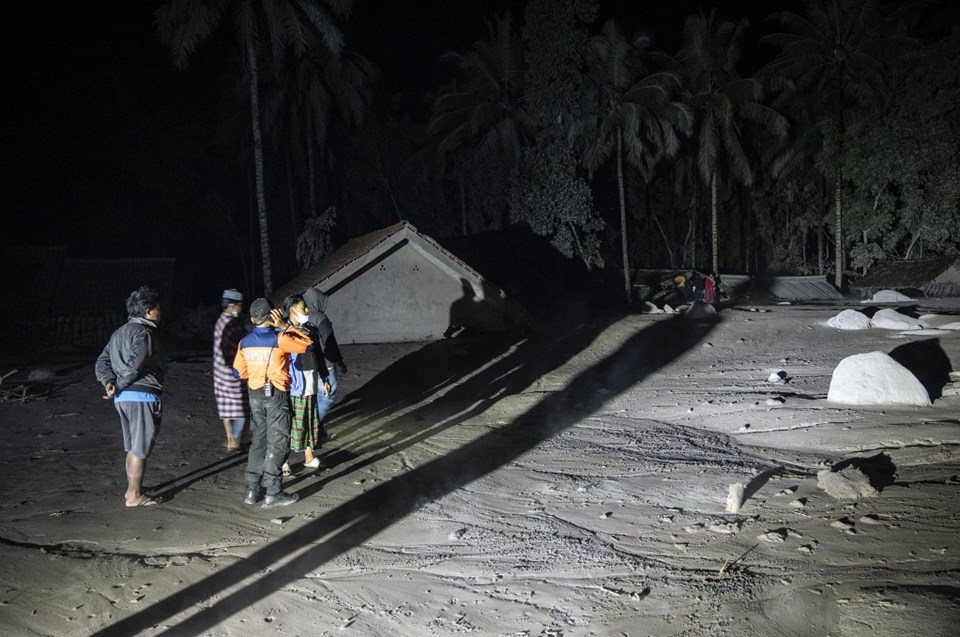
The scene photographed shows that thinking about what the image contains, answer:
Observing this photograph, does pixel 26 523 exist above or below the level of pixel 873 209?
below

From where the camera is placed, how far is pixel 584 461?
7074 millimetres

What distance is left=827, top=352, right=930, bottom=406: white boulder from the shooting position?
780 cm

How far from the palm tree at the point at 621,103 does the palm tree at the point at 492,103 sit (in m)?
3.36

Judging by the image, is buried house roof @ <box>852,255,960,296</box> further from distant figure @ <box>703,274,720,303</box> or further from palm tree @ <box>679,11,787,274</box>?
distant figure @ <box>703,274,720,303</box>

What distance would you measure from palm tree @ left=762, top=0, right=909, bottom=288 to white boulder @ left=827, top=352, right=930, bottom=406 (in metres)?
23.9

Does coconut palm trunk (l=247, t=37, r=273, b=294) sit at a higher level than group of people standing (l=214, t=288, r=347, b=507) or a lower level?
higher

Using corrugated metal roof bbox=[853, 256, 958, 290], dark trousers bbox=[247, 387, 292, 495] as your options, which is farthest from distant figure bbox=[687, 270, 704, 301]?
dark trousers bbox=[247, 387, 292, 495]

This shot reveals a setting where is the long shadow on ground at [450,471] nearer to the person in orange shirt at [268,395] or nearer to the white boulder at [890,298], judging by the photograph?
the person in orange shirt at [268,395]

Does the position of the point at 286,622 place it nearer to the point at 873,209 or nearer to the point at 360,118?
the point at 360,118

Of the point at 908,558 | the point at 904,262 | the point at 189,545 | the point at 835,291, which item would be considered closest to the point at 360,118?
the point at 835,291

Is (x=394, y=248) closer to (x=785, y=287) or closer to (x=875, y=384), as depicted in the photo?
(x=875, y=384)

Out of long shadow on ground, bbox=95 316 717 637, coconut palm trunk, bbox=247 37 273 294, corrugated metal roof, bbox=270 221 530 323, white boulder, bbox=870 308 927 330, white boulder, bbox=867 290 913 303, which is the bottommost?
long shadow on ground, bbox=95 316 717 637

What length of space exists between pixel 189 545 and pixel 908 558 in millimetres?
4863

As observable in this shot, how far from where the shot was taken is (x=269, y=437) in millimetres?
5812
